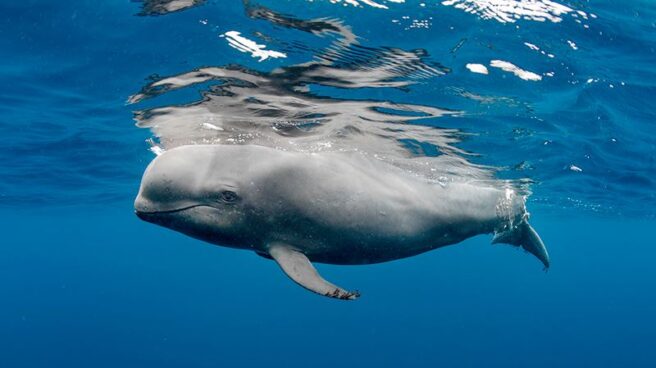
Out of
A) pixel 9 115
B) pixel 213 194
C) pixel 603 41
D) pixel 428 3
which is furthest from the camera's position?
pixel 9 115

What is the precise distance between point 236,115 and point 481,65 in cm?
504

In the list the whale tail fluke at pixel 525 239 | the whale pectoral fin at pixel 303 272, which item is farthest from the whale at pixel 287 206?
the whale tail fluke at pixel 525 239

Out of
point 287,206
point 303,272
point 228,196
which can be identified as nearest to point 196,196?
point 228,196

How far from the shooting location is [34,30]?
28.5 feet

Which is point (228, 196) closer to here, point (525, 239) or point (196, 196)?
point (196, 196)

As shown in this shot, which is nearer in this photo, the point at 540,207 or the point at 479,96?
the point at 479,96

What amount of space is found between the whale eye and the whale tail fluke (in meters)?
6.23

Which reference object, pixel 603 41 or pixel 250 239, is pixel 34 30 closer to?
pixel 250 239

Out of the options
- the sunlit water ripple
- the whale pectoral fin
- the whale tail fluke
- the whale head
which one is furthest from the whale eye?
the whale tail fluke

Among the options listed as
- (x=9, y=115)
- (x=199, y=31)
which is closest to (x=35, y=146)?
(x=9, y=115)

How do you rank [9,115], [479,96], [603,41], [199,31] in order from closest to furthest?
[199,31] < [603,41] < [479,96] < [9,115]

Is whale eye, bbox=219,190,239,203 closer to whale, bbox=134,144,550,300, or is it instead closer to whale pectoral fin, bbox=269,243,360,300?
whale, bbox=134,144,550,300

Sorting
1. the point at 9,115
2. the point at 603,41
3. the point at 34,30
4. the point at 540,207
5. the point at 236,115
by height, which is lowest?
the point at 540,207

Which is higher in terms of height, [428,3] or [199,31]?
[428,3]
